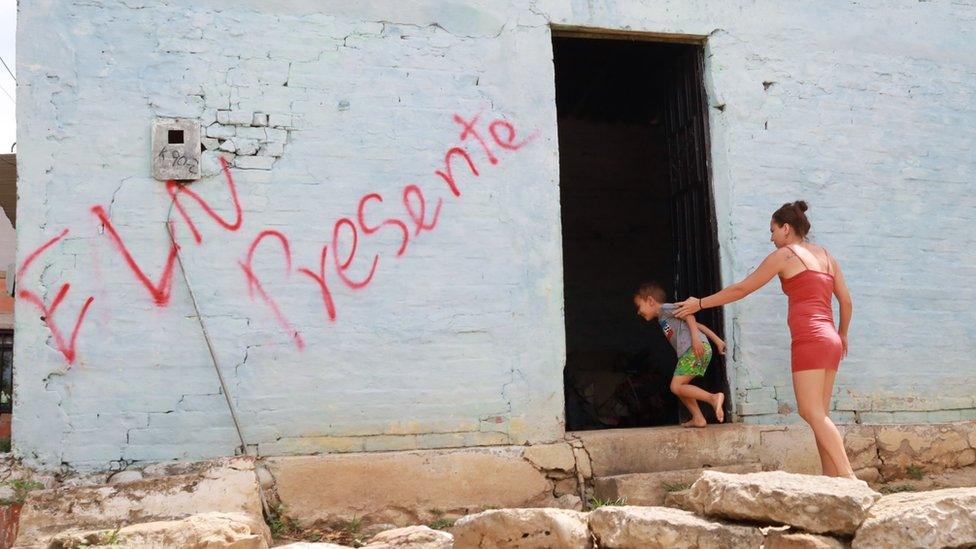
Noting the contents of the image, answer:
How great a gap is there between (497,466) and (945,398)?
3.33 metres

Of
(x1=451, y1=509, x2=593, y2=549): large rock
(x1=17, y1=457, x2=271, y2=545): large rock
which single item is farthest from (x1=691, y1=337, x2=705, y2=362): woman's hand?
(x1=17, y1=457, x2=271, y2=545): large rock

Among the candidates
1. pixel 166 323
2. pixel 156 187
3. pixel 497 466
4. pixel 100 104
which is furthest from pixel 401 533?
pixel 100 104

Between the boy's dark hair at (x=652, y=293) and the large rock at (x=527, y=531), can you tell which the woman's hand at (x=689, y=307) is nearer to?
the boy's dark hair at (x=652, y=293)

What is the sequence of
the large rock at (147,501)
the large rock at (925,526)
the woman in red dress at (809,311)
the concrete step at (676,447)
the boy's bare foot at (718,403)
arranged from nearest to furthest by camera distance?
the large rock at (925,526)
the large rock at (147,501)
the woman in red dress at (809,311)
the concrete step at (676,447)
the boy's bare foot at (718,403)

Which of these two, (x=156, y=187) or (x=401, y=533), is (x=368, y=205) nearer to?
(x=156, y=187)

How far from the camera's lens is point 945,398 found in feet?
20.6

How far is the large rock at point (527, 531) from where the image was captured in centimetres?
404

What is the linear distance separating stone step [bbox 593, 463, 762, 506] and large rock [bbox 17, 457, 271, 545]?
1954mm

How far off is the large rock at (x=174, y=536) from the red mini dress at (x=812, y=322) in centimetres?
307

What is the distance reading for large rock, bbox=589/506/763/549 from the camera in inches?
152

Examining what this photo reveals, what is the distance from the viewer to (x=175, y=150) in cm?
511

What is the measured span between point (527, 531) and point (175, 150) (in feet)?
9.56

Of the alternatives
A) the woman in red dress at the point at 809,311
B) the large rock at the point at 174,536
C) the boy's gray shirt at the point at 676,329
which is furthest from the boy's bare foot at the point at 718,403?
the large rock at the point at 174,536

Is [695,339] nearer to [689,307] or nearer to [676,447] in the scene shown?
[689,307]
